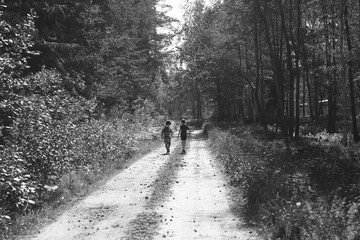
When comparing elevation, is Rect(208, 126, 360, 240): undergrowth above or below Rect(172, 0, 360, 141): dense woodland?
below

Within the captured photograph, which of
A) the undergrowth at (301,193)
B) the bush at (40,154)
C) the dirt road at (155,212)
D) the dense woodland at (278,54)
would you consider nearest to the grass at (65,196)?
the bush at (40,154)

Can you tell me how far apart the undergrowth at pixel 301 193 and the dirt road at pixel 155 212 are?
56 cm

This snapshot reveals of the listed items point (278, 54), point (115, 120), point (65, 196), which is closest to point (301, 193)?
point (65, 196)

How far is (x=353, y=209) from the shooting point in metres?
5.47

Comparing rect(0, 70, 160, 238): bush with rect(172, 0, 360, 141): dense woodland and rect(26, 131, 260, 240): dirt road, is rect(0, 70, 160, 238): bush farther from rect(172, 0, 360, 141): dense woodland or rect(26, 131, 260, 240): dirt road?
rect(172, 0, 360, 141): dense woodland

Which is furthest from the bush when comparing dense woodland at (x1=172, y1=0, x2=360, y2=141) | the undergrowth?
dense woodland at (x1=172, y1=0, x2=360, y2=141)

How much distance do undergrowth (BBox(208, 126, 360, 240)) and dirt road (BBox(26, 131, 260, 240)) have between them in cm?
56

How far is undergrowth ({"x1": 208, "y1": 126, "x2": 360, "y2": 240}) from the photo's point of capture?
5.53 meters

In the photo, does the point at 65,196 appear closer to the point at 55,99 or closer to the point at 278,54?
the point at 55,99

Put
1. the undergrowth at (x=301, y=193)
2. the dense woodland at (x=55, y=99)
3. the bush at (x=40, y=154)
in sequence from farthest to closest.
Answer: the dense woodland at (x=55, y=99) → the bush at (x=40, y=154) → the undergrowth at (x=301, y=193)

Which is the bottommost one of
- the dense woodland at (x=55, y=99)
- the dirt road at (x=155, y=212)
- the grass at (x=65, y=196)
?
the dirt road at (x=155, y=212)

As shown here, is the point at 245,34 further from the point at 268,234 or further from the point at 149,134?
the point at 268,234

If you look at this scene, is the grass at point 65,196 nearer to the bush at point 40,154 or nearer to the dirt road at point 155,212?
the bush at point 40,154

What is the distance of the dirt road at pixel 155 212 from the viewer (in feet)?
24.0
